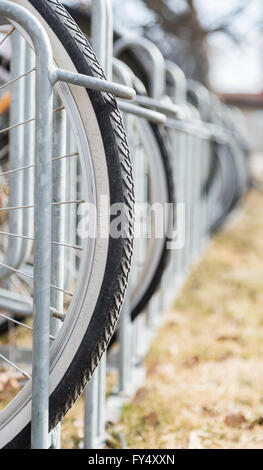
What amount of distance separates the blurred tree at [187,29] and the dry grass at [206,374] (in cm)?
703

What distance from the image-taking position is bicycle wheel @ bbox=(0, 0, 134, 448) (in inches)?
46.7

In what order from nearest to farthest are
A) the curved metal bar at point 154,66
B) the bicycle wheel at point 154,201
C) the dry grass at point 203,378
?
the dry grass at point 203,378 → the bicycle wheel at point 154,201 → the curved metal bar at point 154,66

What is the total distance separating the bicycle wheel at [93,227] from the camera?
1.19m

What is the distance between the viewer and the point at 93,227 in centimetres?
123

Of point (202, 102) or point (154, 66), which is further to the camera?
point (202, 102)

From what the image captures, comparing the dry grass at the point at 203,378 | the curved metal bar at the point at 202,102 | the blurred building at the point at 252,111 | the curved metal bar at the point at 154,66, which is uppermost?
the blurred building at the point at 252,111

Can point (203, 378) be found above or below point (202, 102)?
below

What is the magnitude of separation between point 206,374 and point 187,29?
9.16 meters

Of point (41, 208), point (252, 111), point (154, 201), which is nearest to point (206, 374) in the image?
point (154, 201)

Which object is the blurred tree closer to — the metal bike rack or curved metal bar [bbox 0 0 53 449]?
the metal bike rack

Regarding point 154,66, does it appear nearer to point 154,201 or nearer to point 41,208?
point 154,201

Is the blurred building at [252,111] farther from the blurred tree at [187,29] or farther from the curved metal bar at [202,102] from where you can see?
the curved metal bar at [202,102]

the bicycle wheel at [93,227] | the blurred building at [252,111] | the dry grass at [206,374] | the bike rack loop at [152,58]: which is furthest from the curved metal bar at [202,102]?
the blurred building at [252,111]
